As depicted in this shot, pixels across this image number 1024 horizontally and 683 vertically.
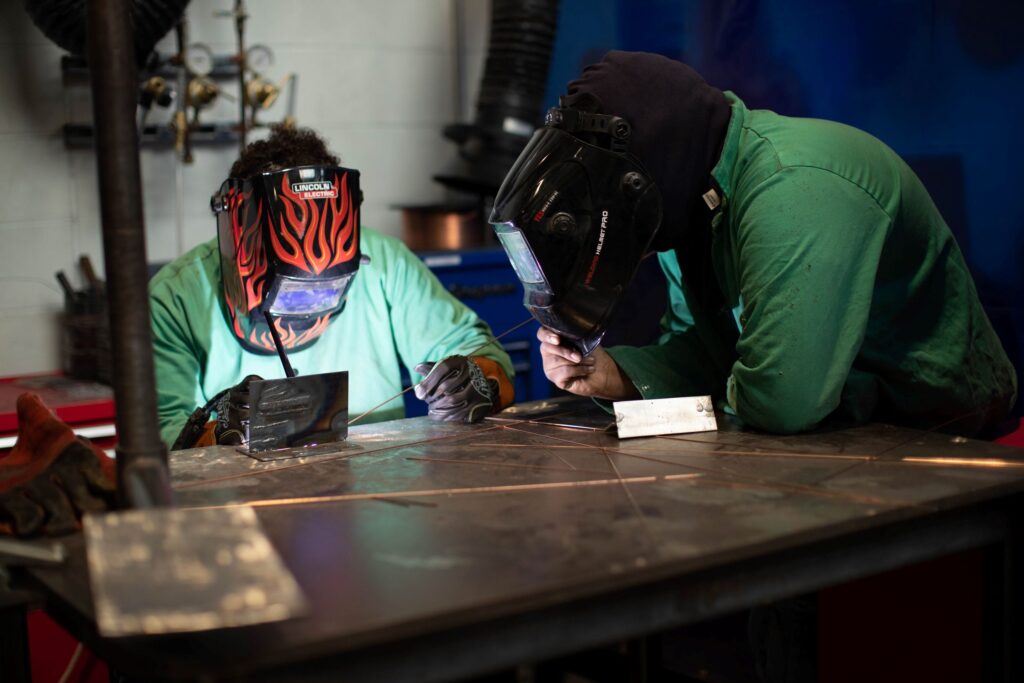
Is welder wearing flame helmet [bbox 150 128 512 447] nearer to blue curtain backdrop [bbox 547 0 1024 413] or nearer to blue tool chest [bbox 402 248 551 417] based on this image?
blue tool chest [bbox 402 248 551 417]

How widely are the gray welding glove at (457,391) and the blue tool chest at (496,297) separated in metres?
1.41

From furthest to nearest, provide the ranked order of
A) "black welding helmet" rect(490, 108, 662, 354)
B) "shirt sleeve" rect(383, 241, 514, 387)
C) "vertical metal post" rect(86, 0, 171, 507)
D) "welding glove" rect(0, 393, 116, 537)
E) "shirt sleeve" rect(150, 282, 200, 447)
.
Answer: "shirt sleeve" rect(383, 241, 514, 387) → "shirt sleeve" rect(150, 282, 200, 447) → "black welding helmet" rect(490, 108, 662, 354) → "welding glove" rect(0, 393, 116, 537) → "vertical metal post" rect(86, 0, 171, 507)

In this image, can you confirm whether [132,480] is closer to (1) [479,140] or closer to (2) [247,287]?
(2) [247,287]

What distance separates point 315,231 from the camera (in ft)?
6.93

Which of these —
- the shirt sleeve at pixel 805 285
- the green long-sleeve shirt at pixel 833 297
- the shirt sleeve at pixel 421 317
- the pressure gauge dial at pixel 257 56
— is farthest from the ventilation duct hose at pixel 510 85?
the shirt sleeve at pixel 805 285

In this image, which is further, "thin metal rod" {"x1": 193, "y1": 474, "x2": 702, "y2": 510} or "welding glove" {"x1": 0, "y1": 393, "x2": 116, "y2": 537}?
"thin metal rod" {"x1": 193, "y1": 474, "x2": 702, "y2": 510}

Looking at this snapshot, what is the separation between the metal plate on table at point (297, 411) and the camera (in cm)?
183

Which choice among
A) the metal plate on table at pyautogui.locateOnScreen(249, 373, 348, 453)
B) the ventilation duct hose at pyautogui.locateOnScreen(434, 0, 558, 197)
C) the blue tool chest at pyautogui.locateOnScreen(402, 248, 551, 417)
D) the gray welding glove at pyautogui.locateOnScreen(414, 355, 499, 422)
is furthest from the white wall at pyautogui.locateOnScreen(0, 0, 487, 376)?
the metal plate on table at pyautogui.locateOnScreen(249, 373, 348, 453)

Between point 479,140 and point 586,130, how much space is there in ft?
7.44

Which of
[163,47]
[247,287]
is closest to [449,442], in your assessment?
[247,287]

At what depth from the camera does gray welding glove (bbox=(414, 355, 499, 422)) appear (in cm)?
211

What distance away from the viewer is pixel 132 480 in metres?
1.28

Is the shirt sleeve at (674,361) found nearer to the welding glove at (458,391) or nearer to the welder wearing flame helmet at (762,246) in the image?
the welder wearing flame helmet at (762,246)

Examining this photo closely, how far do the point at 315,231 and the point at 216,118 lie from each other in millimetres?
2117
